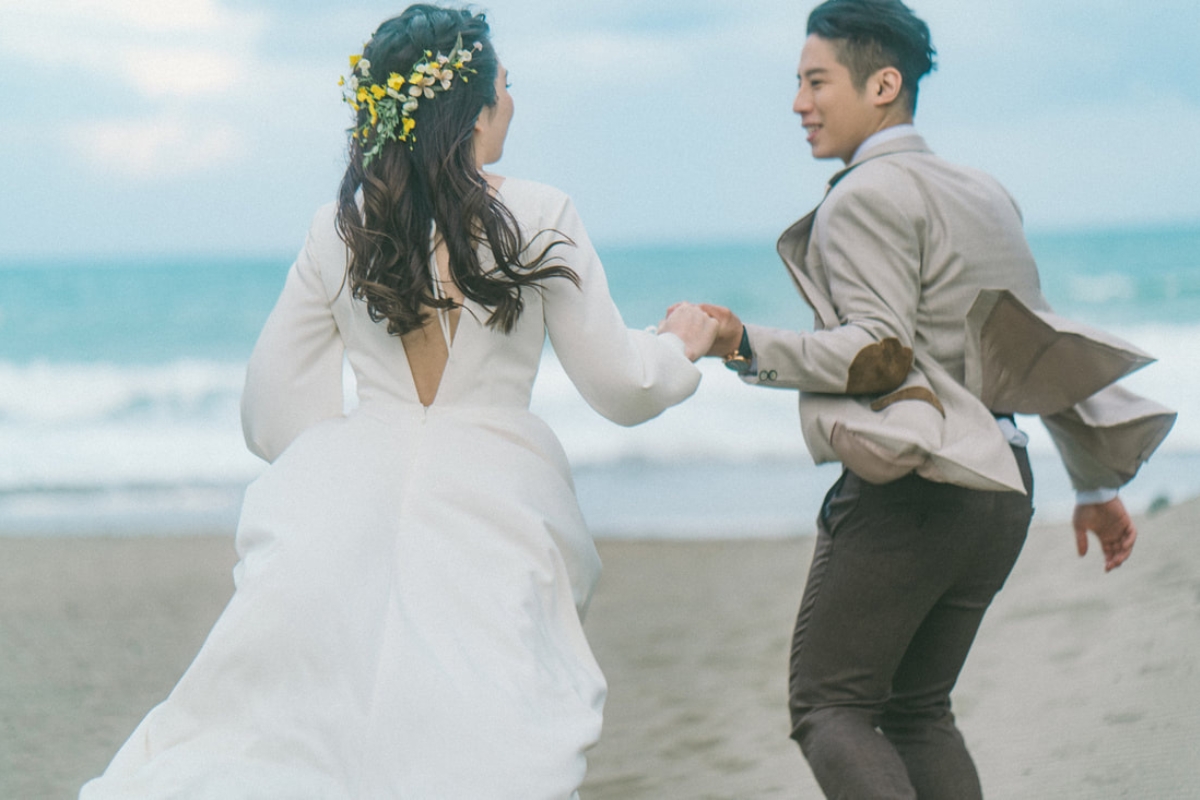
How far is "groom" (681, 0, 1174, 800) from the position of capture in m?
2.07

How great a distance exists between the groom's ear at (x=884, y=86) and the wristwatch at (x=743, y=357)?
0.49 meters

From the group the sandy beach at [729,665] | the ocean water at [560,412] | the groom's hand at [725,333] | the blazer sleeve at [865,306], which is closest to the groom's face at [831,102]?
the blazer sleeve at [865,306]

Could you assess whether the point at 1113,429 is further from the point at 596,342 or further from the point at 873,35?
the point at 596,342

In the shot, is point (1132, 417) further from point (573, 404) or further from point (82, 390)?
point (82, 390)

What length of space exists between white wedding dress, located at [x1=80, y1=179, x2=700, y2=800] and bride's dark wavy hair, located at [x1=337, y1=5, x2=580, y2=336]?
61 mm

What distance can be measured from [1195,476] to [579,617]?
775 centimetres

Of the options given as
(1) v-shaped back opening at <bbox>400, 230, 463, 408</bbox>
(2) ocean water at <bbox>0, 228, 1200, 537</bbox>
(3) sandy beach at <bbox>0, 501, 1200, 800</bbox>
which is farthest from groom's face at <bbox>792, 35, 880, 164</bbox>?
(2) ocean water at <bbox>0, 228, 1200, 537</bbox>

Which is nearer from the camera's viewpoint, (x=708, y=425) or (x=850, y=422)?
(x=850, y=422)

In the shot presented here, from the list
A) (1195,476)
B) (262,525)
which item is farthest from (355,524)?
(1195,476)

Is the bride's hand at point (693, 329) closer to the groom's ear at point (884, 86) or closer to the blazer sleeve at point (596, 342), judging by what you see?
the blazer sleeve at point (596, 342)

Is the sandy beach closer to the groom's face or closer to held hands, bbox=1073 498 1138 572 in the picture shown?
held hands, bbox=1073 498 1138 572

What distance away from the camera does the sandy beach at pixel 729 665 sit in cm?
343

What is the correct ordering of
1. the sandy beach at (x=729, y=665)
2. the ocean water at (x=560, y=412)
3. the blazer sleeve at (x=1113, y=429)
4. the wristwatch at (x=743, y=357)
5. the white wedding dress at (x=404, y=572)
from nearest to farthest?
the white wedding dress at (x=404, y=572) < the wristwatch at (x=743, y=357) < the blazer sleeve at (x=1113, y=429) < the sandy beach at (x=729, y=665) < the ocean water at (x=560, y=412)

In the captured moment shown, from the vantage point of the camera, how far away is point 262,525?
1977 mm
